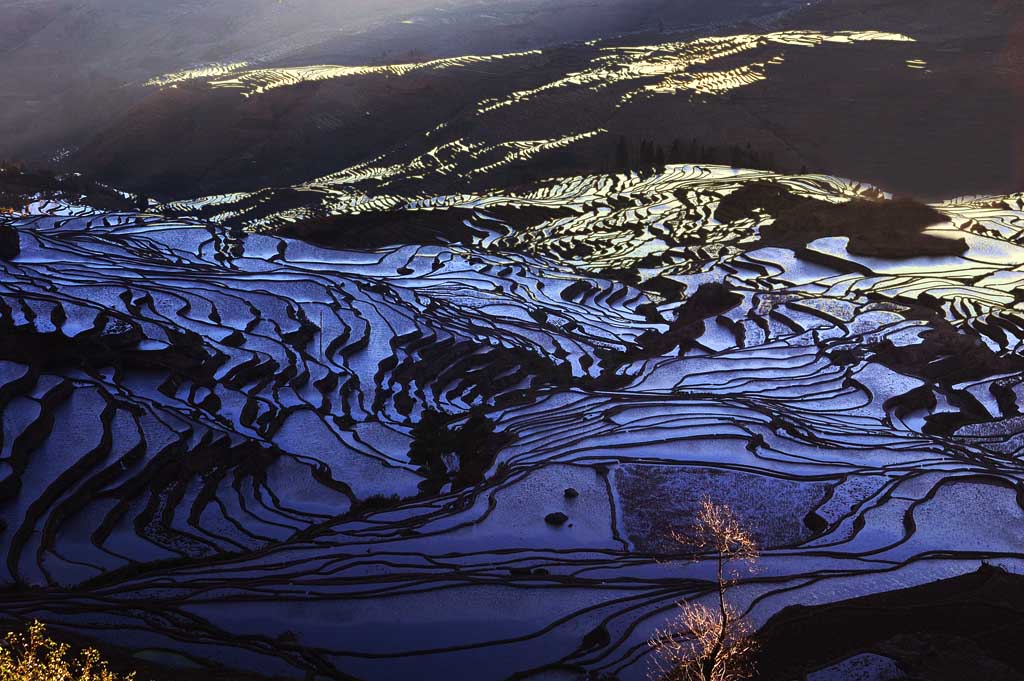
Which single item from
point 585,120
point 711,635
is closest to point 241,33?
point 585,120

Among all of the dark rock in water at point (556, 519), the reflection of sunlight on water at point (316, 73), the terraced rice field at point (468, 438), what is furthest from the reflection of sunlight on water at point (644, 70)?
the dark rock in water at point (556, 519)

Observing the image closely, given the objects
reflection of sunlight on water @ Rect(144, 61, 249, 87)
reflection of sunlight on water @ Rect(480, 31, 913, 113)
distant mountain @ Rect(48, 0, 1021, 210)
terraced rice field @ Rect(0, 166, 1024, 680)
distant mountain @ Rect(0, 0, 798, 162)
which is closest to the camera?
terraced rice field @ Rect(0, 166, 1024, 680)

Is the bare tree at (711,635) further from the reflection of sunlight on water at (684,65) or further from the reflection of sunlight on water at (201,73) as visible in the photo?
the reflection of sunlight on water at (201,73)

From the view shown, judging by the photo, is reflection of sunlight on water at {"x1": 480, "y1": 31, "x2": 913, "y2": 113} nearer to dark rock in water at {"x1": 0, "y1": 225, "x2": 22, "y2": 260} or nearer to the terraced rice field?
the terraced rice field

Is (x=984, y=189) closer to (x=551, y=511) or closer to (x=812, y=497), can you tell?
(x=812, y=497)

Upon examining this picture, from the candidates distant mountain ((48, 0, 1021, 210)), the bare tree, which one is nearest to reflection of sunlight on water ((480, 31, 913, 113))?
distant mountain ((48, 0, 1021, 210))

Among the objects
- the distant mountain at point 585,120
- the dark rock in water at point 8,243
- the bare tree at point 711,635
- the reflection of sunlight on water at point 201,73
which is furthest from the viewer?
the reflection of sunlight on water at point 201,73

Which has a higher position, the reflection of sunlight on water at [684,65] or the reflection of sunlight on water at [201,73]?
the reflection of sunlight on water at [201,73]

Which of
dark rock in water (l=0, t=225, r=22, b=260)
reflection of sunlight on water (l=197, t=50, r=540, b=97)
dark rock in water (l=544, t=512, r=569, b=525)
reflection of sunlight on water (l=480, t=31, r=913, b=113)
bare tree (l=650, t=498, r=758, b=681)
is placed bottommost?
dark rock in water (l=544, t=512, r=569, b=525)
